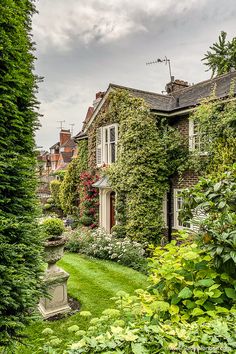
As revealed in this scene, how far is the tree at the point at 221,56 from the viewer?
13.4m

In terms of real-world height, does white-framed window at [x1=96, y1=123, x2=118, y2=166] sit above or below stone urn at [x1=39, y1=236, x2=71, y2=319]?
above

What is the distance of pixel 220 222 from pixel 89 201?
42.9 ft

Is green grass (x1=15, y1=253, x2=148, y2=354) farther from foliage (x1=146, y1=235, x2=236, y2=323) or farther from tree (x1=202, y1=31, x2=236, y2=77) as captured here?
tree (x1=202, y1=31, x2=236, y2=77)

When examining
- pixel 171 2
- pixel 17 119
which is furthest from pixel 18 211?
pixel 171 2

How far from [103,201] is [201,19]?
34.6 ft

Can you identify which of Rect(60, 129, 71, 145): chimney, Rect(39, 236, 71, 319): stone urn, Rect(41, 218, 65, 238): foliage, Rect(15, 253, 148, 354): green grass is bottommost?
Rect(15, 253, 148, 354): green grass

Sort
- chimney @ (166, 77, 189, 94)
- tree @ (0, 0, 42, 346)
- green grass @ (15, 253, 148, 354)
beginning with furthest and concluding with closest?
chimney @ (166, 77, 189, 94), green grass @ (15, 253, 148, 354), tree @ (0, 0, 42, 346)

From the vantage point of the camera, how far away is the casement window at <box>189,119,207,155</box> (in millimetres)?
10460

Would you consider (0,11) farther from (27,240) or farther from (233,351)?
(233,351)

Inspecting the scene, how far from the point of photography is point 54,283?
6.32 meters

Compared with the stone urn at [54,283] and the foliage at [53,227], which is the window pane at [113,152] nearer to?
the foliage at [53,227]

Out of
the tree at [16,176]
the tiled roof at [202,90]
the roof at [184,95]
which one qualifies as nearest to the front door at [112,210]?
the roof at [184,95]

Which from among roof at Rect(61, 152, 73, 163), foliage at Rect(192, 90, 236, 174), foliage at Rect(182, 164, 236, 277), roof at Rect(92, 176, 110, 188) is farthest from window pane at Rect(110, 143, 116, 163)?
roof at Rect(61, 152, 73, 163)

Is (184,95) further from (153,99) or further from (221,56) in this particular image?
(221,56)
